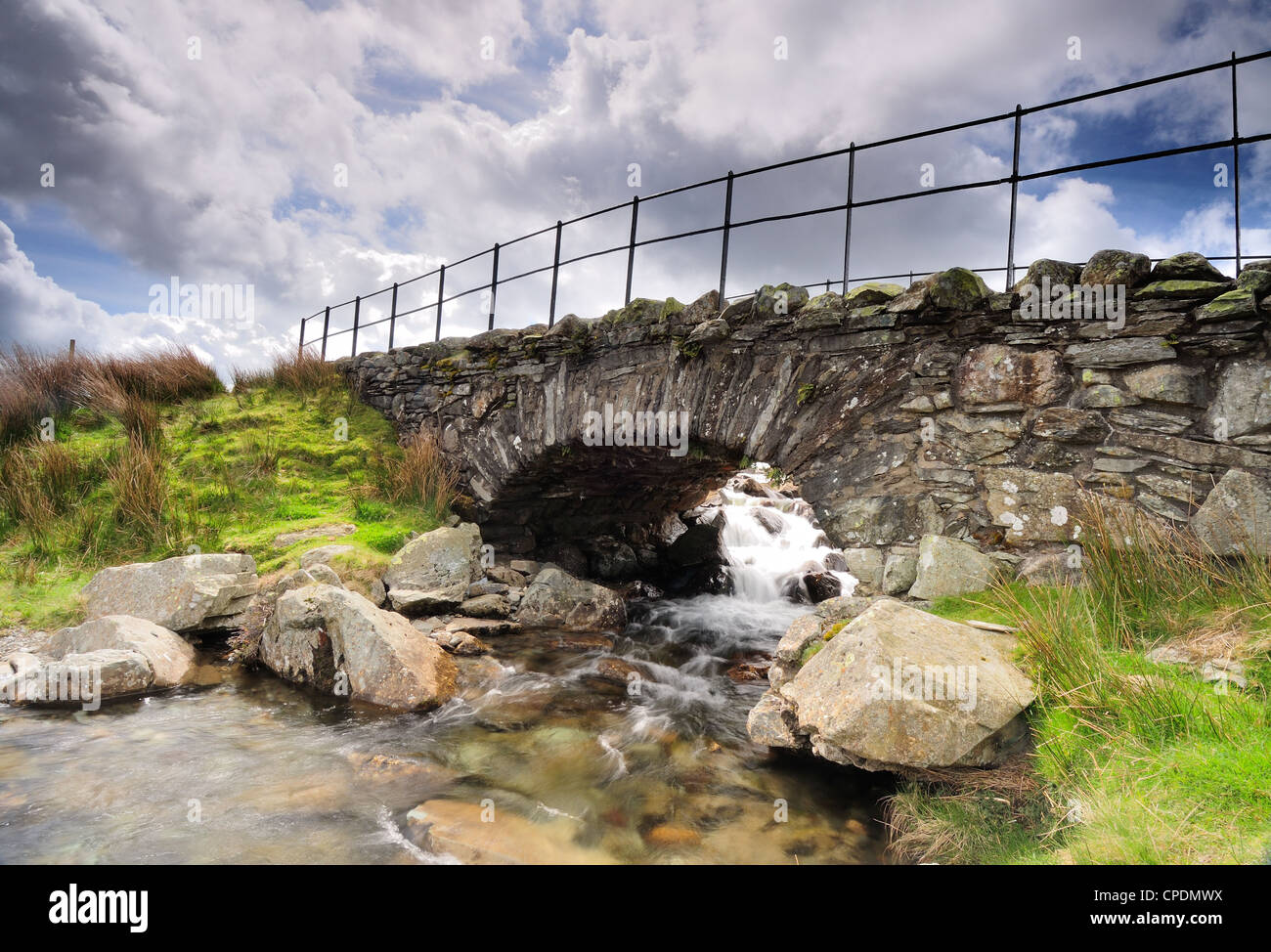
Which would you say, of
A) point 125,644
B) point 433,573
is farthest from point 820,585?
point 125,644

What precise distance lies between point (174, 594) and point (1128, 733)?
272 inches

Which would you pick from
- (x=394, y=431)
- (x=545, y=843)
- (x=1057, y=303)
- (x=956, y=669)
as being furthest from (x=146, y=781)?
(x=394, y=431)

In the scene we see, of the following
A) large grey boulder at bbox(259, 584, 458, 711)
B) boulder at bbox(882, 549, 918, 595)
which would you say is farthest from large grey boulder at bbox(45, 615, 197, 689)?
boulder at bbox(882, 549, 918, 595)

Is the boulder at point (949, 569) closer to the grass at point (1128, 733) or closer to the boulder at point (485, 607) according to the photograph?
the grass at point (1128, 733)

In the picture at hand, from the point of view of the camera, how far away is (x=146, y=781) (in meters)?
3.22

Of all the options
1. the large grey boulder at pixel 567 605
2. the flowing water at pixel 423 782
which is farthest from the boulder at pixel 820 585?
the flowing water at pixel 423 782

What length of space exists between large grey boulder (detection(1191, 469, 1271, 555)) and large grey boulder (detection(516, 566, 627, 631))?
551 cm

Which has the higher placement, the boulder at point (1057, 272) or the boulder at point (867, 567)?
the boulder at point (1057, 272)

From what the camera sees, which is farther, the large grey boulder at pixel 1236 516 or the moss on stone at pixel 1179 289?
the moss on stone at pixel 1179 289

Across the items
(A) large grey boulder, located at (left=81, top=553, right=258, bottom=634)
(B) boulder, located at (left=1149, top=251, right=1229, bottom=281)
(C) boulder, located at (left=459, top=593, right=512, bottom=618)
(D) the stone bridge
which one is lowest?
(C) boulder, located at (left=459, top=593, right=512, bottom=618)

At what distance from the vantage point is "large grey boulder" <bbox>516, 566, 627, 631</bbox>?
7035 mm

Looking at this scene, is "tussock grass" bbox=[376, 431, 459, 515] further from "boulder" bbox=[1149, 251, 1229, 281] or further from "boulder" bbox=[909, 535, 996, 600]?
"boulder" bbox=[1149, 251, 1229, 281]

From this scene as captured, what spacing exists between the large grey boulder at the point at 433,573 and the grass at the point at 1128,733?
517 cm

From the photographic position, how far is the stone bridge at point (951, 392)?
3627 mm
